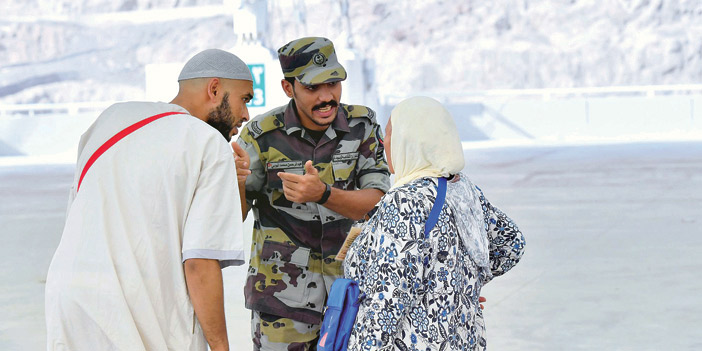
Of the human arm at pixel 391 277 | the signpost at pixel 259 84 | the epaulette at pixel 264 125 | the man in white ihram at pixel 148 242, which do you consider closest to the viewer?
the man in white ihram at pixel 148 242

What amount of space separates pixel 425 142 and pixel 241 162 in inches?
26.0

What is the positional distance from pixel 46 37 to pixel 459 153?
2614 inches

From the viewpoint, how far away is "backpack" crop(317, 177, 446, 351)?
8.00 feet

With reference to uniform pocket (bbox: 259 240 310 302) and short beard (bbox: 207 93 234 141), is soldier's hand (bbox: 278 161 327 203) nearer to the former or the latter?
uniform pocket (bbox: 259 240 310 302)

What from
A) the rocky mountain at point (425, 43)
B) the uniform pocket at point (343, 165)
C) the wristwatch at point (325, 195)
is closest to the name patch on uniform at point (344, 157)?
the uniform pocket at point (343, 165)

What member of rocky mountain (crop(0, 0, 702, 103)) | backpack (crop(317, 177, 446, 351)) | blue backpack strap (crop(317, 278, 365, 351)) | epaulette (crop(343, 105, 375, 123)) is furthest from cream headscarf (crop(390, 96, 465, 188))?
rocky mountain (crop(0, 0, 702, 103))

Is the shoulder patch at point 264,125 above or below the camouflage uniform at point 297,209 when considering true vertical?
above

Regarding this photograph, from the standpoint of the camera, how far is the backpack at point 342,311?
244 cm

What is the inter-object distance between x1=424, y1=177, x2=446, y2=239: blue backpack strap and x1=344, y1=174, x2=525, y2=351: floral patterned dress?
12 millimetres

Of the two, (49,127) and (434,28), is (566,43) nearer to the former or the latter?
(434,28)

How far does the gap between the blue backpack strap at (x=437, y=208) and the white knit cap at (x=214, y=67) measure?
0.62 m

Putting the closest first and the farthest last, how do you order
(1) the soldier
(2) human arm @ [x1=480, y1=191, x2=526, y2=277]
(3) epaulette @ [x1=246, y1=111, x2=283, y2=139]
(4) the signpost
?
(2) human arm @ [x1=480, y1=191, x2=526, y2=277] < (1) the soldier < (3) epaulette @ [x1=246, y1=111, x2=283, y2=139] < (4) the signpost

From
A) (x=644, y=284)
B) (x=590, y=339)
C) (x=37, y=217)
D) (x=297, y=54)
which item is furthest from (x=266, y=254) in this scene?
(x=37, y=217)

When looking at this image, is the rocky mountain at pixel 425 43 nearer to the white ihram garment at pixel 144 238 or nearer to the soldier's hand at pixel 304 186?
the soldier's hand at pixel 304 186
